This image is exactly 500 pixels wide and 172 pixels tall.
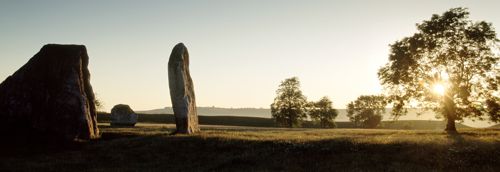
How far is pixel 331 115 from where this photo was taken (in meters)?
98.2

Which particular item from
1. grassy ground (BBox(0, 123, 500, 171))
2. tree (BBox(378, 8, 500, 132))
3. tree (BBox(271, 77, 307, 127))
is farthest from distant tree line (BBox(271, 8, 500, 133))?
tree (BBox(271, 77, 307, 127))

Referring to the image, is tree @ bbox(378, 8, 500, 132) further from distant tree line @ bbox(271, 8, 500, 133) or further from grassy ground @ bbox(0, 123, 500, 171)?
grassy ground @ bbox(0, 123, 500, 171)

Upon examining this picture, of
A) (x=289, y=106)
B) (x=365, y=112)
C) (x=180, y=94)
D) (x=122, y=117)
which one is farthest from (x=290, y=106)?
(x=180, y=94)

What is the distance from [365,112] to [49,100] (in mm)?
85986

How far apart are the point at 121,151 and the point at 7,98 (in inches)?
406

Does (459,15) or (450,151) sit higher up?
(459,15)

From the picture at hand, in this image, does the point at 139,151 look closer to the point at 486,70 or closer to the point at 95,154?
the point at 95,154

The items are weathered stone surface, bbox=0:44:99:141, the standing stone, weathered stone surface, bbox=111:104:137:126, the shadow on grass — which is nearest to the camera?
the shadow on grass

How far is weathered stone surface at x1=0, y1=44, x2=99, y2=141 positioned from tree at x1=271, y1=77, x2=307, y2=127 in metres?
60.8

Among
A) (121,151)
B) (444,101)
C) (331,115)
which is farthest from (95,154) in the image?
(331,115)

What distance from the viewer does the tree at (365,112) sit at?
102 meters

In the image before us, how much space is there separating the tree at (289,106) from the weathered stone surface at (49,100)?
199 ft

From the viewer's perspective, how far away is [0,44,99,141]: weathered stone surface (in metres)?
26.2

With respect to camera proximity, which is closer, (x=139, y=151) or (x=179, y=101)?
(x=139, y=151)
